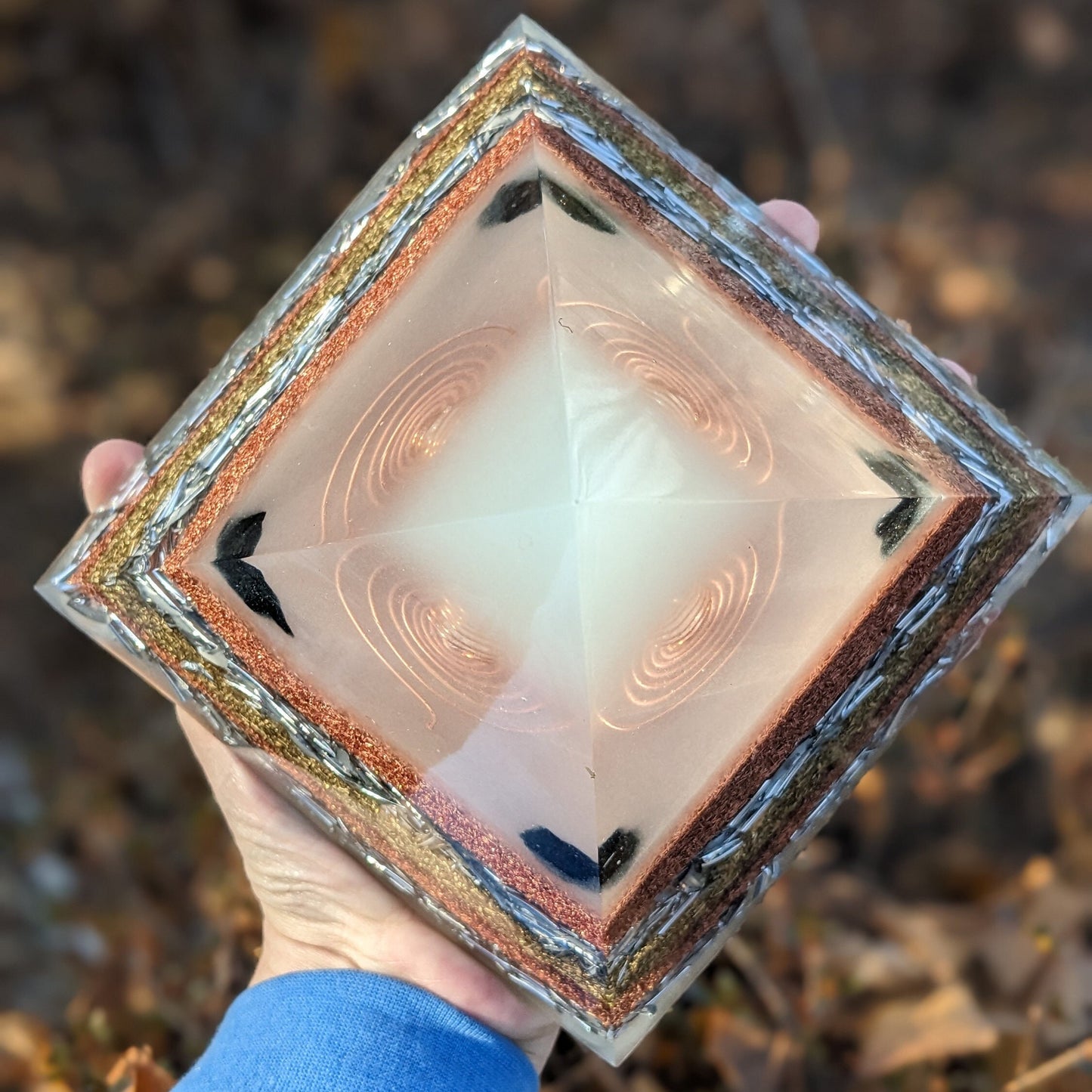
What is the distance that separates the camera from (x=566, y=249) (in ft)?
2.40

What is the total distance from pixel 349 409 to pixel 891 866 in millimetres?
1121

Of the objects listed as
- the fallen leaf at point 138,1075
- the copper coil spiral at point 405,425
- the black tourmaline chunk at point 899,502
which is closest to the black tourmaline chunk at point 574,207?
the copper coil spiral at point 405,425

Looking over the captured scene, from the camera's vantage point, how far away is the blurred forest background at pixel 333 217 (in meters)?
1.52

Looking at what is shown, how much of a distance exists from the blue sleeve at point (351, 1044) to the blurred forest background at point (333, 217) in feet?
1.98

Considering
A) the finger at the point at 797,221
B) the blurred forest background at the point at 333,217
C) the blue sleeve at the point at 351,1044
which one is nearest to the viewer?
the blue sleeve at the point at 351,1044

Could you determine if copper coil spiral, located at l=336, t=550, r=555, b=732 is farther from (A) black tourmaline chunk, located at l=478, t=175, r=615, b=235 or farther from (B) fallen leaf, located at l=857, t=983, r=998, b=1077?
(B) fallen leaf, located at l=857, t=983, r=998, b=1077

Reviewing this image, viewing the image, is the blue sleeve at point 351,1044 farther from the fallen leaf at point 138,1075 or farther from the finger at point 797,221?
the finger at point 797,221

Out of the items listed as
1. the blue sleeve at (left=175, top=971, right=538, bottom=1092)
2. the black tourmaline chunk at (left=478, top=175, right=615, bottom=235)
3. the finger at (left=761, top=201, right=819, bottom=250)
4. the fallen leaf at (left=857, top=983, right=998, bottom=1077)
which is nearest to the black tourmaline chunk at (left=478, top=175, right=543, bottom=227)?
the black tourmaline chunk at (left=478, top=175, right=615, bottom=235)

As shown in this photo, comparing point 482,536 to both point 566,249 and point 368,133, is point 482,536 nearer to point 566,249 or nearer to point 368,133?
point 566,249

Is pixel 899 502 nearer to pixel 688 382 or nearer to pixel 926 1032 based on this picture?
pixel 688 382

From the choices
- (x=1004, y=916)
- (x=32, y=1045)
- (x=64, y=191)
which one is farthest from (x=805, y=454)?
(x=64, y=191)

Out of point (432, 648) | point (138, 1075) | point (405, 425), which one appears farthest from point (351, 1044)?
point (405, 425)

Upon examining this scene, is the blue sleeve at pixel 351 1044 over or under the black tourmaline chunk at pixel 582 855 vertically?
under

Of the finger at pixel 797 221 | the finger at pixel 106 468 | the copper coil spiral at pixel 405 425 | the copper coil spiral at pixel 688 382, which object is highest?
the finger at pixel 797 221
